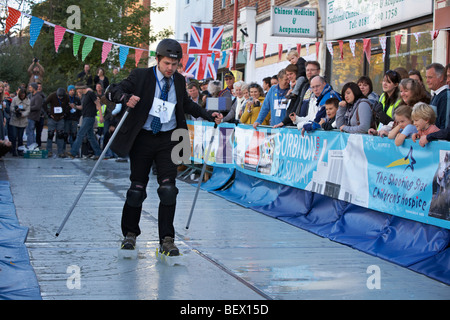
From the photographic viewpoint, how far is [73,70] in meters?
42.8

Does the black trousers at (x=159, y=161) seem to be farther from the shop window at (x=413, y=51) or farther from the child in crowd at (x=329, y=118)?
the shop window at (x=413, y=51)

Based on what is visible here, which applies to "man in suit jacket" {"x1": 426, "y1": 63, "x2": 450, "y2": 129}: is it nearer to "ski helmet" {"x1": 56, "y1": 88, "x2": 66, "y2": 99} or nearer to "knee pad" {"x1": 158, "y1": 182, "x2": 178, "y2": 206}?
"knee pad" {"x1": 158, "y1": 182, "x2": 178, "y2": 206}

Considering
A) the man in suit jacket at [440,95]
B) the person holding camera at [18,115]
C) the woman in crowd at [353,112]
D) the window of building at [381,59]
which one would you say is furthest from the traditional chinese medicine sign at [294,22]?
the man in suit jacket at [440,95]

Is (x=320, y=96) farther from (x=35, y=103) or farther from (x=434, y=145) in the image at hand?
(x=35, y=103)

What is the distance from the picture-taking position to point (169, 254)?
6.63 m

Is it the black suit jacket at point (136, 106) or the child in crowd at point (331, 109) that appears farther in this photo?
the child in crowd at point (331, 109)

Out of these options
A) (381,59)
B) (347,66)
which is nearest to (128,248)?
(381,59)

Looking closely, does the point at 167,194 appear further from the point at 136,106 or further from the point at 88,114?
the point at 88,114

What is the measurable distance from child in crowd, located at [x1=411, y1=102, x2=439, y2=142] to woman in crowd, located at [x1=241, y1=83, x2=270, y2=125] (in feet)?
18.0

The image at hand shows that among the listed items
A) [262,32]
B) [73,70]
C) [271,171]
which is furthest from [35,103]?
[73,70]

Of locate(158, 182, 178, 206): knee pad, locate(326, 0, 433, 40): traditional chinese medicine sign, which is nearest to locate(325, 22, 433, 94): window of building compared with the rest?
locate(326, 0, 433, 40): traditional chinese medicine sign

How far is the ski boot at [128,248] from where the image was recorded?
22.4 feet

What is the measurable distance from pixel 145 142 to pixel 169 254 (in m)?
1.07

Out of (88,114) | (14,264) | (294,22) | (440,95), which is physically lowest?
(14,264)
